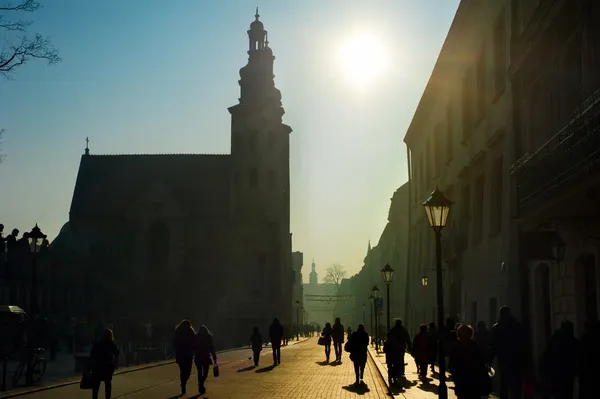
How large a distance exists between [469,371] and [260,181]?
6823 cm

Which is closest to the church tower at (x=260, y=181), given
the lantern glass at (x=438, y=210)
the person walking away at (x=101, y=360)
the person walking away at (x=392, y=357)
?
the person walking away at (x=392, y=357)

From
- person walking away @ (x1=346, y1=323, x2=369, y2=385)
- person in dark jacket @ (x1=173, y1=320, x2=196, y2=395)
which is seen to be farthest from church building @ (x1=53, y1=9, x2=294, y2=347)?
person in dark jacket @ (x1=173, y1=320, x2=196, y2=395)

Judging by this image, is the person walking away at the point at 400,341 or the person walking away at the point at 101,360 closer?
the person walking away at the point at 101,360

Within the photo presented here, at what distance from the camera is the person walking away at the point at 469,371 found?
11.4 metres

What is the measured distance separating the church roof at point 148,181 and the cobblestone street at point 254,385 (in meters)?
53.8

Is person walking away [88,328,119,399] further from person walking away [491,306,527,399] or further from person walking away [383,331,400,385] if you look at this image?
person walking away [383,331,400,385]

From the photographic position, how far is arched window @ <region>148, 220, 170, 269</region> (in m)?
78.8

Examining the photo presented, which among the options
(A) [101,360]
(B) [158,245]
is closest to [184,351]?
(A) [101,360]

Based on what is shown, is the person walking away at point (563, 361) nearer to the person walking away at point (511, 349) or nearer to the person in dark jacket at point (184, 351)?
the person walking away at point (511, 349)

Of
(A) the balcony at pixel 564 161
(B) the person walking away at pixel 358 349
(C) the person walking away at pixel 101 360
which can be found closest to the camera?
(A) the balcony at pixel 564 161

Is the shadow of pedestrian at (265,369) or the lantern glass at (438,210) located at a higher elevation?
the lantern glass at (438,210)

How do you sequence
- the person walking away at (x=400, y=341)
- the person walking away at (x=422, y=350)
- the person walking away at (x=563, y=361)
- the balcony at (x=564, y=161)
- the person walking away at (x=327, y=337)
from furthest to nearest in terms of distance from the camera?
the person walking away at (x=327, y=337)
the person walking away at (x=422, y=350)
the person walking away at (x=400, y=341)
the person walking away at (x=563, y=361)
the balcony at (x=564, y=161)

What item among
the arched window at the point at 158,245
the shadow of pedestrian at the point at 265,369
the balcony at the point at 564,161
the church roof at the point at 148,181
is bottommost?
the shadow of pedestrian at the point at 265,369

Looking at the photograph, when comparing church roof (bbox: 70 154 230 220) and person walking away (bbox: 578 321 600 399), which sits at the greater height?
church roof (bbox: 70 154 230 220)
